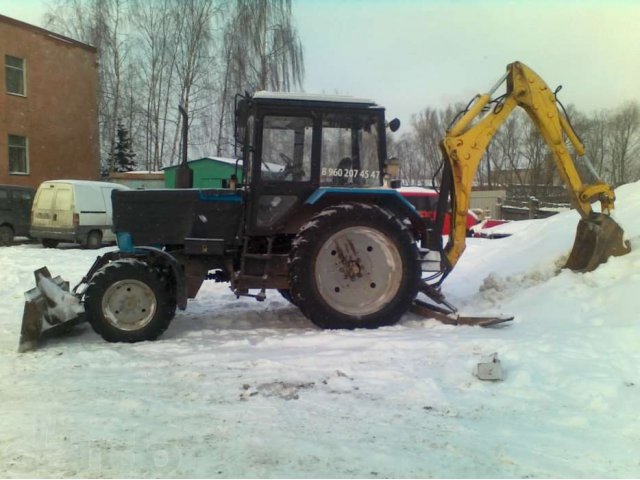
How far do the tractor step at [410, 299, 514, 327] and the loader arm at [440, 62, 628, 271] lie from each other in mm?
527

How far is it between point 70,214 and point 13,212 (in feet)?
8.42

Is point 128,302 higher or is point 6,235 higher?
point 128,302

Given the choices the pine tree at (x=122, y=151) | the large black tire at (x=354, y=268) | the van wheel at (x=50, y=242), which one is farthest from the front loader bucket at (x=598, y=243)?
the pine tree at (x=122, y=151)

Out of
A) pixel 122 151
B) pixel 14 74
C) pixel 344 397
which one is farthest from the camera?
pixel 122 151

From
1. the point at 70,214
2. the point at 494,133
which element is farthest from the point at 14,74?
the point at 494,133

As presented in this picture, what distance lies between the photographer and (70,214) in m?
15.6

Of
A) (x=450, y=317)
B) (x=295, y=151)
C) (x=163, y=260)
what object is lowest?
(x=450, y=317)

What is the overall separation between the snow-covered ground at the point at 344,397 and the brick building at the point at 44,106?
66.3 ft

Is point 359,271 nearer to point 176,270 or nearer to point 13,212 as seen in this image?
point 176,270

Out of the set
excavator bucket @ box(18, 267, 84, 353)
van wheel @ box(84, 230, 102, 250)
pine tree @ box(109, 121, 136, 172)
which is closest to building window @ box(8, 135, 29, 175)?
pine tree @ box(109, 121, 136, 172)

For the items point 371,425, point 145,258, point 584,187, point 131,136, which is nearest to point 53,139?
point 131,136

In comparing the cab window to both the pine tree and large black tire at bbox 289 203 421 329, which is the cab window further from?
the pine tree

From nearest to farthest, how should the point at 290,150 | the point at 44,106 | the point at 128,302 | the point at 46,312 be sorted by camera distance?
the point at 46,312, the point at 128,302, the point at 290,150, the point at 44,106

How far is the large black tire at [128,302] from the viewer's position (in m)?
5.80
